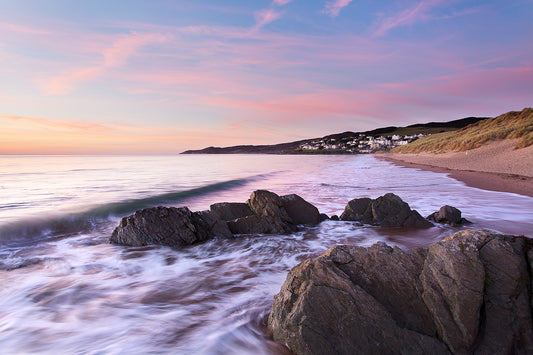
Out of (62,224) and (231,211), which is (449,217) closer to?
(231,211)

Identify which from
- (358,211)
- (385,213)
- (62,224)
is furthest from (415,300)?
(62,224)

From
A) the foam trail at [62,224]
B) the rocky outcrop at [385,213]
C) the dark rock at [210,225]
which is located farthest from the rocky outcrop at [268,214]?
the foam trail at [62,224]

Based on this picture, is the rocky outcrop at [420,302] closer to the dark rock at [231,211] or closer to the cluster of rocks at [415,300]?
the cluster of rocks at [415,300]

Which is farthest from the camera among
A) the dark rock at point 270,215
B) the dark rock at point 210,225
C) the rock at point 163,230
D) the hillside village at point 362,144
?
the hillside village at point 362,144

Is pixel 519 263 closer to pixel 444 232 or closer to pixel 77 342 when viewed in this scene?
pixel 444 232

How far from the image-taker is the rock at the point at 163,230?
20.4ft

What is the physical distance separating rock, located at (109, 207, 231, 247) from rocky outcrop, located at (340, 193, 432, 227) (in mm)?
3377

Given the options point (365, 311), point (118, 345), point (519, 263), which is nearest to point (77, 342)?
point (118, 345)

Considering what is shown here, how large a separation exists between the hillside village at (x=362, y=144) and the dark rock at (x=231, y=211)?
12864 cm

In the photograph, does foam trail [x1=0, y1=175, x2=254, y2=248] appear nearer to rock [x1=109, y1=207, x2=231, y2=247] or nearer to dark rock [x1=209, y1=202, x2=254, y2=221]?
rock [x1=109, y1=207, x2=231, y2=247]

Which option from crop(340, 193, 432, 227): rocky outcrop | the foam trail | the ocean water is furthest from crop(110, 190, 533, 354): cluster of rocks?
the foam trail

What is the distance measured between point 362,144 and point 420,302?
163707mm

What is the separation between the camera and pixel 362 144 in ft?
516

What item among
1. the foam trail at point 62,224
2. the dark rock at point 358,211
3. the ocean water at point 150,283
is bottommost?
the ocean water at point 150,283
